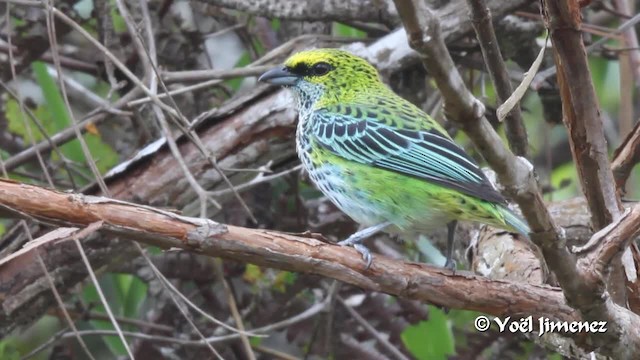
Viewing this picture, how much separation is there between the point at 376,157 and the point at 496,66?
803 mm

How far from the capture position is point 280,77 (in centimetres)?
431

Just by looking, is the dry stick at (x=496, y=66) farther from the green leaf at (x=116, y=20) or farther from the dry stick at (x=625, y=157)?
the green leaf at (x=116, y=20)

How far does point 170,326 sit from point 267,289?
502mm

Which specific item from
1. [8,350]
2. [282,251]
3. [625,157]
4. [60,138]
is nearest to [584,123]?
[625,157]

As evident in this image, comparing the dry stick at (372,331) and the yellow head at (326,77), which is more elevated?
the yellow head at (326,77)

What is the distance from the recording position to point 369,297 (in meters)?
4.93

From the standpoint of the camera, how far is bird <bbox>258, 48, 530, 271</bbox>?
3.50 meters

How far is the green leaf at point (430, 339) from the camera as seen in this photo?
4.62 metres

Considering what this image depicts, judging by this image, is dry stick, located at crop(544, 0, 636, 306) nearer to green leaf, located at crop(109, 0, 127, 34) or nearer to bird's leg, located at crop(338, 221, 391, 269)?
bird's leg, located at crop(338, 221, 391, 269)

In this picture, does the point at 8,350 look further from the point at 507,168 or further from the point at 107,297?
the point at 507,168

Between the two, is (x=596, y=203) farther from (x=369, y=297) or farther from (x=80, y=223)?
(x=369, y=297)

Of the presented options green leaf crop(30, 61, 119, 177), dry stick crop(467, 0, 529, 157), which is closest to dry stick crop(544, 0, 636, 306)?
dry stick crop(467, 0, 529, 157)

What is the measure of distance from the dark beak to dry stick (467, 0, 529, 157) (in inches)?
44.3

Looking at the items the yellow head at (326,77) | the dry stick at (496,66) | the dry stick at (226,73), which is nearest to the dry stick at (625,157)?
the dry stick at (496,66)
